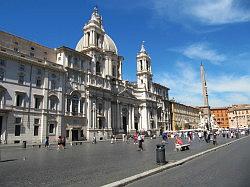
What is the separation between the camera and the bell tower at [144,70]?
86.2m

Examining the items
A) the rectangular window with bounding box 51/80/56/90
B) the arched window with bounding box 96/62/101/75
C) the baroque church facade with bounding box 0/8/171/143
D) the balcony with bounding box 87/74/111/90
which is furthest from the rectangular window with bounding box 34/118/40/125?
the arched window with bounding box 96/62/101/75

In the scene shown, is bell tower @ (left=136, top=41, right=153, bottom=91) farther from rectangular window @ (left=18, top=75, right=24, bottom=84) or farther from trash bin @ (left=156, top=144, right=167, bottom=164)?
trash bin @ (left=156, top=144, right=167, bottom=164)

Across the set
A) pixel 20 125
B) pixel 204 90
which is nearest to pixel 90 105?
pixel 20 125

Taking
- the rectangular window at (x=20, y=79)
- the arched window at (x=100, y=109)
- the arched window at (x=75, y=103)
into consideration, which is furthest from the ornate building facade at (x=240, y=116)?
the rectangular window at (x=20, y=79)

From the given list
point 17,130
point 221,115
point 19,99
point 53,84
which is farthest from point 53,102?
point 221,115

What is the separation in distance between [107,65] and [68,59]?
1826cm

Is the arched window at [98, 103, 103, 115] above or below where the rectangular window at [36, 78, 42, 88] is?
below

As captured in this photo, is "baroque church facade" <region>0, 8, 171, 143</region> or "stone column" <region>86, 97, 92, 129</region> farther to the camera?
"stone column" <region>86, 97, 92, 129</region>

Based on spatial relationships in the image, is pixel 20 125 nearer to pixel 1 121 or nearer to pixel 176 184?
pixel 1 121

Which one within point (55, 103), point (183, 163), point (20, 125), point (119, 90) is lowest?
point (183, 163)

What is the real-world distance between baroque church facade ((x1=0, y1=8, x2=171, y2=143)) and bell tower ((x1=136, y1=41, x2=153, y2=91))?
17.6 feet

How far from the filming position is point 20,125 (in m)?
40.6

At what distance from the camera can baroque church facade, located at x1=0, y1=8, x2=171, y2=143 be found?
40.1 meters

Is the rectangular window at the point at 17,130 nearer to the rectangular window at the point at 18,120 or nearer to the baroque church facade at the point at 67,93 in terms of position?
the baroque church facade at the point at 67,93
